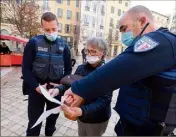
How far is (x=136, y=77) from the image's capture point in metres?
0.86

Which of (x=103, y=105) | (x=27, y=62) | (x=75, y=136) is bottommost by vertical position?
(x=75, y=136)

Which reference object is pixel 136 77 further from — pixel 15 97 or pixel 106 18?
pixel 106 18

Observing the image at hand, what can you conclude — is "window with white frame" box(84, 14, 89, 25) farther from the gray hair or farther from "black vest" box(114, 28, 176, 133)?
"black vest" box(114, 28, 176, 133)

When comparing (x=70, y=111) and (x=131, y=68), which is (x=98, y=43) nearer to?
(x=70, y=111)

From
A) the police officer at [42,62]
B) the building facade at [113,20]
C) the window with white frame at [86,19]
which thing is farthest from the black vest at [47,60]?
the building facade at [113,20]

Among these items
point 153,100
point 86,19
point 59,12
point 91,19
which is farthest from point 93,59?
point 91,19

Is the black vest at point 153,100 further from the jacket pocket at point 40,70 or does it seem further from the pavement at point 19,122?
the pavement at point 19,122

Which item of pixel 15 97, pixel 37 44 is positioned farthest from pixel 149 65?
pixel 15 97

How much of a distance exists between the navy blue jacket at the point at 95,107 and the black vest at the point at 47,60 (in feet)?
1.39

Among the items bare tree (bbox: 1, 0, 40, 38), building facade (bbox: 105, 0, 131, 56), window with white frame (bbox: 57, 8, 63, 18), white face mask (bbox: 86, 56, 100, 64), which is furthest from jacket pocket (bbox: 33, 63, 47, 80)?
building facade (bbox: 105, 0, 131, 56)

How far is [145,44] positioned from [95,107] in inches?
30.2

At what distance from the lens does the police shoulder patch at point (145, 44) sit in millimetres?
865

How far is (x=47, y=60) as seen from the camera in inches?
91.9

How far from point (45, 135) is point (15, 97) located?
2579mm
